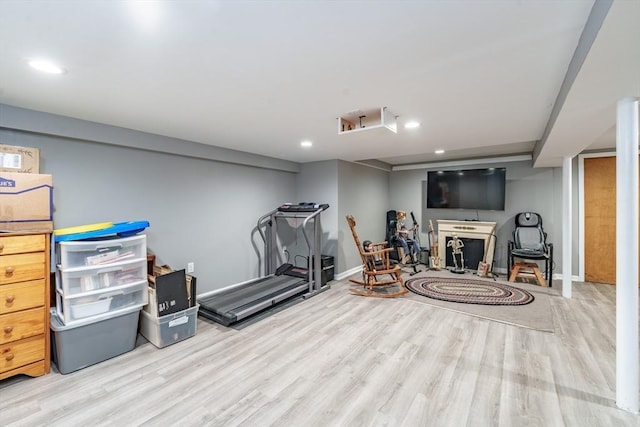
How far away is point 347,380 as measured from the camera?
2.21 meters

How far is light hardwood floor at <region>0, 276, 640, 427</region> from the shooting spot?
183cm

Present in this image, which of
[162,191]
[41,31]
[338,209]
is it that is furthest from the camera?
[338,209]

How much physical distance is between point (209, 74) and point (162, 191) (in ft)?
7.29

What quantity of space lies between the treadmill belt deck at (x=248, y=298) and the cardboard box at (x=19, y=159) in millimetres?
2142

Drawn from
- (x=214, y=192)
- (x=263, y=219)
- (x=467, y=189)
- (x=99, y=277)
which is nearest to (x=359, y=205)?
(x=263, y=219)

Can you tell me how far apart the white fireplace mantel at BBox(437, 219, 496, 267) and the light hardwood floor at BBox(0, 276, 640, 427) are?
2.35m

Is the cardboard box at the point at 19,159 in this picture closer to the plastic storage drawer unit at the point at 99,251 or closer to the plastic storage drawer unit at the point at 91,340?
the plastic storage drawer unit at the point at 99,251

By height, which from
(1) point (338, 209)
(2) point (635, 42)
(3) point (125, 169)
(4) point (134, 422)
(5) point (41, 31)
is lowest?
(4) point (134, 422)

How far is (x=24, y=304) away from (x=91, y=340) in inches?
21.8

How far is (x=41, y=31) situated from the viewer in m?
1.40

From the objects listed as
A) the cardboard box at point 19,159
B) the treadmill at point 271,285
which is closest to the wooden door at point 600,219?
the treadmill at point 271,285

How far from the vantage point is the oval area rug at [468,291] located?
394 cm

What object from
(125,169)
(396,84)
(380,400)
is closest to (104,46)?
(396,84)

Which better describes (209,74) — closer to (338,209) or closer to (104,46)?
(104,46)
